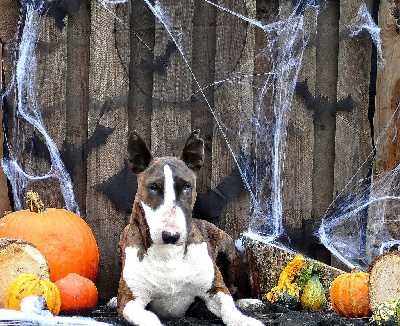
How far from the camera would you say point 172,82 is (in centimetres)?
503

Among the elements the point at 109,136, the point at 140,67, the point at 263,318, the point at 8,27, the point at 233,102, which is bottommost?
the point at 263,318

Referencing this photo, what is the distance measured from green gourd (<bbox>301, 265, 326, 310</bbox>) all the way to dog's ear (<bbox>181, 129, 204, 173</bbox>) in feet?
3.51

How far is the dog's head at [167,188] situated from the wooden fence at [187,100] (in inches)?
45.9

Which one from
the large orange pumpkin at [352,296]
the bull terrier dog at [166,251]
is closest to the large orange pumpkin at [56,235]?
the bull terrier dog at [166,251]

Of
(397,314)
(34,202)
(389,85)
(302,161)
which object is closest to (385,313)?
(397,314)

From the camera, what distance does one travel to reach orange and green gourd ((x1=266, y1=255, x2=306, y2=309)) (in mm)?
4246

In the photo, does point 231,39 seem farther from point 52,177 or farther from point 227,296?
point 227,296

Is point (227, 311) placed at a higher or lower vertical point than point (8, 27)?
lower

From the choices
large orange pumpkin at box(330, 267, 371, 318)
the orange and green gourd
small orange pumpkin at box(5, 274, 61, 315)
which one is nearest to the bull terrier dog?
small orange pumpkin at box(5, 274, 61, 315)

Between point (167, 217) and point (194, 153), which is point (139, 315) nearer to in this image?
point (167, 217)

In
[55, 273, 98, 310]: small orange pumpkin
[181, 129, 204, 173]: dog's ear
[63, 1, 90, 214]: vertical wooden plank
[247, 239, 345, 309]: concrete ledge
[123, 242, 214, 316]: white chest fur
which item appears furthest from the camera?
[63, 1, 90, 214]: vertical wooden plank

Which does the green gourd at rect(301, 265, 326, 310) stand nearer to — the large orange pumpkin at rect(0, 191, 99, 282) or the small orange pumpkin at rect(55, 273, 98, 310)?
the small orange pumpkin at rect(55, 273, 98, 310)

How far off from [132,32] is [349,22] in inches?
65.0

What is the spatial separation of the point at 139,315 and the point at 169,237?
0.50 m
